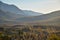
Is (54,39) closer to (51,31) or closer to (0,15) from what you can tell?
(51,31)

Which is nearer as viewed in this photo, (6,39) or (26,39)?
(26,39)

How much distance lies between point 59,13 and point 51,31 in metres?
144

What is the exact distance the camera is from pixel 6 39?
41.0 ft

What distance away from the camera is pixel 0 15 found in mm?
192375

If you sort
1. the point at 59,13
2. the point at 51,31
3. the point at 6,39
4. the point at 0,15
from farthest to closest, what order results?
the point at 0,15 < the point at 59,13 < the point at 6,39 < the point at 51,31

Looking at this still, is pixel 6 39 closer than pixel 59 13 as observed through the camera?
Yes

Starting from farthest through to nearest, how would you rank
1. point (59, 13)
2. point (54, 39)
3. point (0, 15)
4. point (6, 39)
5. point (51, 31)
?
point (0, 15), point (59, 13), point (6, 39), point (54, 39), point (51, 31)

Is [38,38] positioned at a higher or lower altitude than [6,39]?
higher

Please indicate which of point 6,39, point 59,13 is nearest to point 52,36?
point 6,39

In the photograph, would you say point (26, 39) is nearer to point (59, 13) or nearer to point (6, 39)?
point (6, 39)

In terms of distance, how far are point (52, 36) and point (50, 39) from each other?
0.75 ft

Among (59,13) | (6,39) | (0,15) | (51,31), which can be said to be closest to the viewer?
(51,31)

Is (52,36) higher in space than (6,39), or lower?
higher

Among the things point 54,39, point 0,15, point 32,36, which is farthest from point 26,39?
point 0,15
